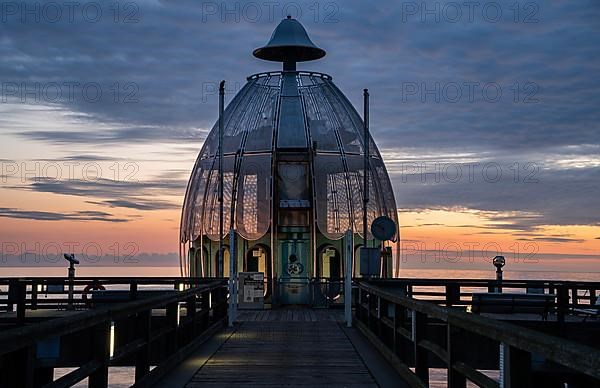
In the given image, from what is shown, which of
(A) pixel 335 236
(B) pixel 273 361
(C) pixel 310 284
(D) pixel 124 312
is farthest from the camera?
(A) pixel 335 236

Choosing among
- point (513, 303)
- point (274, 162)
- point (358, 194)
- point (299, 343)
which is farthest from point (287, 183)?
point (299, 343)

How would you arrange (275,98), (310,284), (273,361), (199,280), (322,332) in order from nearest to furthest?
1. (273,361)
2. (322,332)
3. (199,280)
4. (310,284)
5. (275,98)

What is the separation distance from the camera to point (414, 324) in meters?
10.0

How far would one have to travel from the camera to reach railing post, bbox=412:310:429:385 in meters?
9.72

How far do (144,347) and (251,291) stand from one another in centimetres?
1983

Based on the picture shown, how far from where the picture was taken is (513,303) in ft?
70.2

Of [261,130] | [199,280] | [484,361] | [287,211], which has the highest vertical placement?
[261,130]

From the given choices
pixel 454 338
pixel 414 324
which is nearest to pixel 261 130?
pixel 414 324

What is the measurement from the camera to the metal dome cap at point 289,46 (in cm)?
3797

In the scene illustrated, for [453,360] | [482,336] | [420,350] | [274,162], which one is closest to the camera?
[453,360]

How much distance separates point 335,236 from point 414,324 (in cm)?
2377

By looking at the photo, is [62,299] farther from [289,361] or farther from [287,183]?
[287,183]

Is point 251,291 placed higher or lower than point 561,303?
lower

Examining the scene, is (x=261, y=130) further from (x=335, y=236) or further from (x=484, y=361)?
(x=484, y=361)
